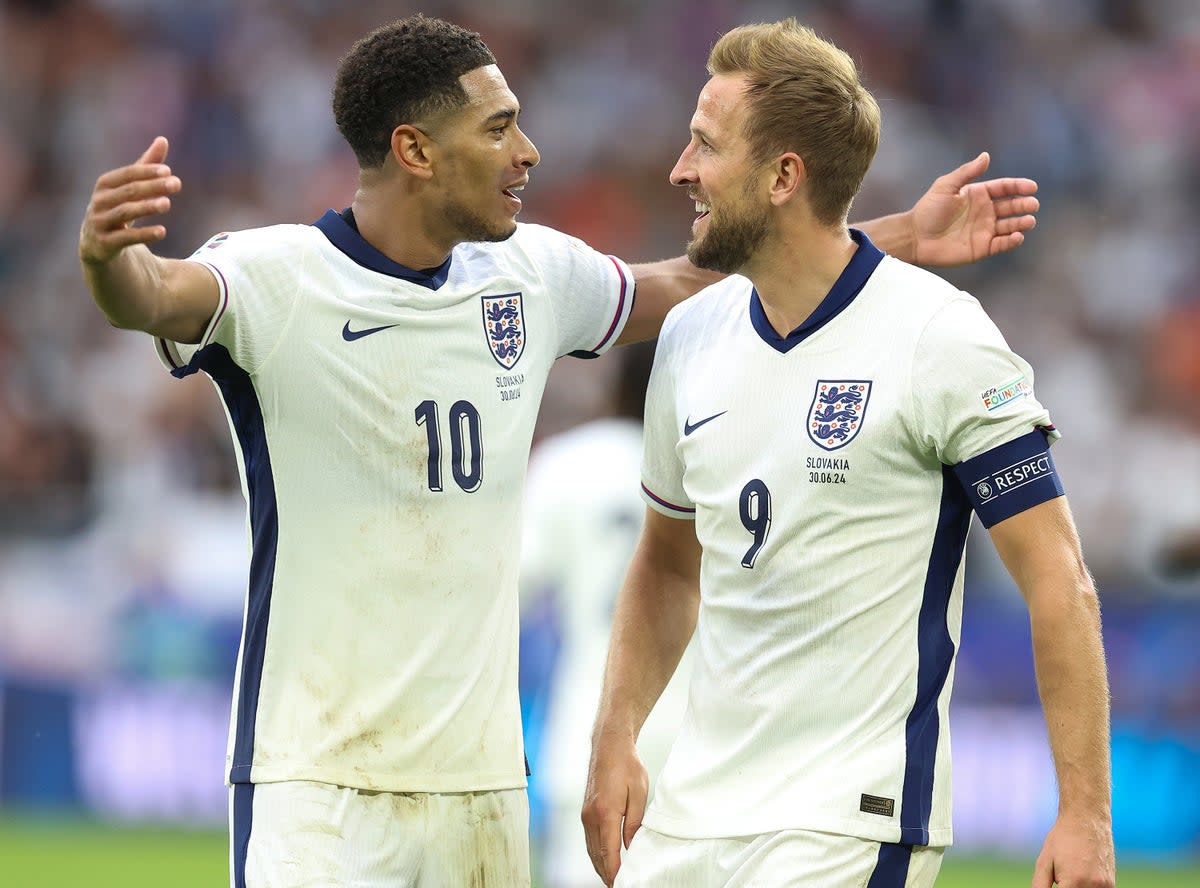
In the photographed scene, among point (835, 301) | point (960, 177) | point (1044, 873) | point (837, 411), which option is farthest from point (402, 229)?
point (1044, 873)

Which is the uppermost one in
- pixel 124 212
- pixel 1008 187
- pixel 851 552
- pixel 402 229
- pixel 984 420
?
pixel 1008 187

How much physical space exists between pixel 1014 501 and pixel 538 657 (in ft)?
23.3

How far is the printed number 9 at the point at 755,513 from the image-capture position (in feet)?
→ 13.2

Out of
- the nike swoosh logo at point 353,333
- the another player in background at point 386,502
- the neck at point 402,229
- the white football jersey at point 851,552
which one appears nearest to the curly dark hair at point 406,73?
the another player in background at point 386,502

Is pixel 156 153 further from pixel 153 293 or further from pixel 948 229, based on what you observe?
pixel 948 229

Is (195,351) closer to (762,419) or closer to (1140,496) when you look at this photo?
(762,419)

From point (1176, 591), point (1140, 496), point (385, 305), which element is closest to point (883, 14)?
point (1140, 496)

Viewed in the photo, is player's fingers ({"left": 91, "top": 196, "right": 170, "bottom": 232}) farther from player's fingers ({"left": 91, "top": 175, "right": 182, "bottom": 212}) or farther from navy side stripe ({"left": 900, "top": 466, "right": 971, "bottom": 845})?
navy side stripe ({"left": 900, "top": 466, "right": 971, "bottom": 845})

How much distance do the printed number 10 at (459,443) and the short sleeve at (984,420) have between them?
106 cm

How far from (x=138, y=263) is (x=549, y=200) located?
11572 millimetres

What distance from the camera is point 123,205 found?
143 inches

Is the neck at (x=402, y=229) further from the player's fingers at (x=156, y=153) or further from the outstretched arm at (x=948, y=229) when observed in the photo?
the player's fingers at (x=156, y=153)

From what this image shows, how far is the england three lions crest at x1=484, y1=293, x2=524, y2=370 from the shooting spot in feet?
14.7

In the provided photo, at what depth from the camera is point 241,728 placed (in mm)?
4324
